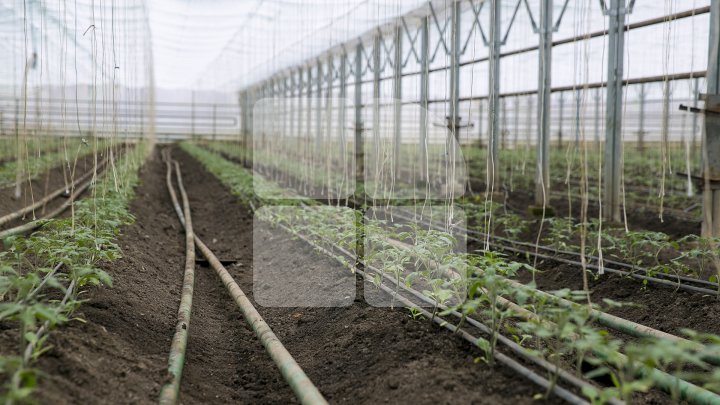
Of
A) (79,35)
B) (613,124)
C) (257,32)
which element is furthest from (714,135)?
(79,35)

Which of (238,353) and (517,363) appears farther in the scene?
(238,353)

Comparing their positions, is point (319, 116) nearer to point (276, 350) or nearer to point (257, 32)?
point (257, 32)

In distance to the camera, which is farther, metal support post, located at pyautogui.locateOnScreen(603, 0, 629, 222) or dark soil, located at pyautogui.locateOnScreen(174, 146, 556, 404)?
metal support post, located at pyautogui.locateOnScreen(603, 0, 629, 222)

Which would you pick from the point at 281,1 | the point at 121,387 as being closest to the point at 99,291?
the point at 121,387

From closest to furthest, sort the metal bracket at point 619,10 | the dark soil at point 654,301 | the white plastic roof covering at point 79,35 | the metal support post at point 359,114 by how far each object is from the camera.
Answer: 1. the dark soil at point 654,301
2. the metal bracket at point 619,10
3. the white plastic roof covering at point 79,35
4. the metal support post at point 359,114

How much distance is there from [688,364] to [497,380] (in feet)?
4.17

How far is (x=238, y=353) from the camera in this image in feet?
10.3

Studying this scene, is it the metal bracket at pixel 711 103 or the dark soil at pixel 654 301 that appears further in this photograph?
the metal bracket at pixel 711 103

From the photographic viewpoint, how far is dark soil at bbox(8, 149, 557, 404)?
6.80ft

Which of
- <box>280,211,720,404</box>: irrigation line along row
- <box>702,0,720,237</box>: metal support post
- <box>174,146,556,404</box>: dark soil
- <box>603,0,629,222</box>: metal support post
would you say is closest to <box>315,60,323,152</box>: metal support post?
<box>603,0,629,222</box>: metal support post

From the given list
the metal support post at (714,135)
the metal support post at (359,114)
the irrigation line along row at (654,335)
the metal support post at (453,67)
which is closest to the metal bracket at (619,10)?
the metal support post at (714,135)

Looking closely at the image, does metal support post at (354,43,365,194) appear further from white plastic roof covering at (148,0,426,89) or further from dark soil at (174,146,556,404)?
dark soil at (174,146,556,404)

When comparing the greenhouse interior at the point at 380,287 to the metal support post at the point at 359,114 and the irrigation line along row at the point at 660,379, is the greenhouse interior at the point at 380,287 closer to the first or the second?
the irrigation line along row at the point at 660,379

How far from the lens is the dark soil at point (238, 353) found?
2.07 meters
